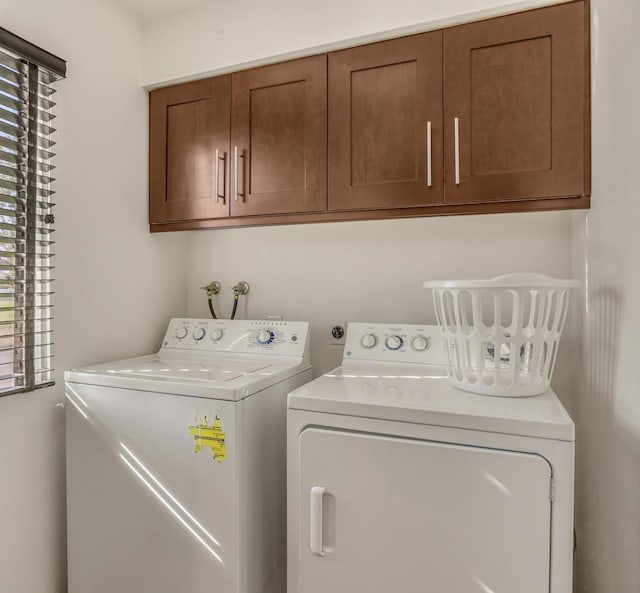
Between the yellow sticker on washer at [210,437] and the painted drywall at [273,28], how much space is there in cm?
145

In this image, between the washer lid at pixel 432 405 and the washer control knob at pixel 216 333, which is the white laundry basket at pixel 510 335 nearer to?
the washer lid at pixel 432 405

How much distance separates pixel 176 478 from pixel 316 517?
1.65 ft

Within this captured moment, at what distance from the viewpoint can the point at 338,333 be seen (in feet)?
6.39

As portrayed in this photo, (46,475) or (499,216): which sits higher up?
(499,216)

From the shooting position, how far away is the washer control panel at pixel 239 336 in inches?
70.9

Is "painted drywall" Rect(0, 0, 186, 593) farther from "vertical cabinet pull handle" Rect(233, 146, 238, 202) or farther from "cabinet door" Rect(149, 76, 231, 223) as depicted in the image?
"vertical cabinet pull handle" Rect(233, 146, 238, 202)

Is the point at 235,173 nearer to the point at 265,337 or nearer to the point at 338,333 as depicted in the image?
the point at 265,337

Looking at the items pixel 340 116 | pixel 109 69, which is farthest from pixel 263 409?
pixel 109 69

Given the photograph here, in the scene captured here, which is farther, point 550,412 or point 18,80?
point 18,80

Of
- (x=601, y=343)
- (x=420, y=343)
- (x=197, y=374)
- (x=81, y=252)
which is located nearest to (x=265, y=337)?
(x=197, y=374)

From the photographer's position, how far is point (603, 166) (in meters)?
1.19

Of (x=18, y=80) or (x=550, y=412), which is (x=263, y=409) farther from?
(x=18, y=80)

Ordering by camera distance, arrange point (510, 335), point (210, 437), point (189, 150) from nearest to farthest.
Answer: point (510, 335) < point (210, 437) < point (189, 150)

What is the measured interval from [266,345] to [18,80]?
4.33 feet
